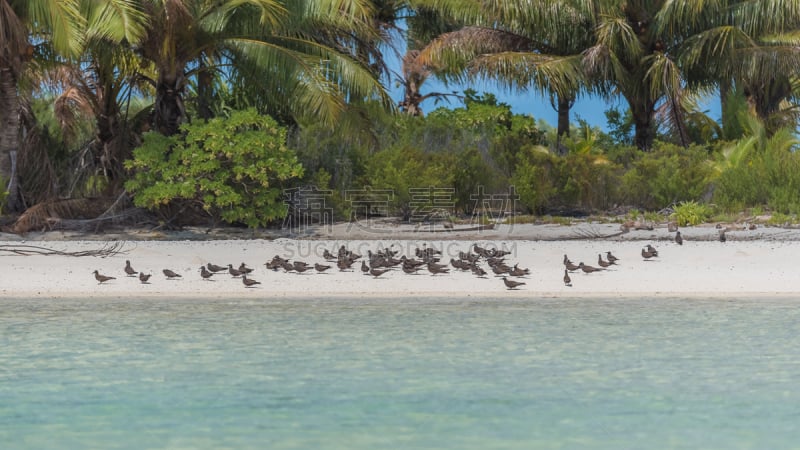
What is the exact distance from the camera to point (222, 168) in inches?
714

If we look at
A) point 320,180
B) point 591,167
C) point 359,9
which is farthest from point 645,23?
point 320,180

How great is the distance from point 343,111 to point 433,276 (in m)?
→ 6.18

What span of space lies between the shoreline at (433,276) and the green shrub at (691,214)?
1.29 m

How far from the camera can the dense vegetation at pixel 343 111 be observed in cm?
1792

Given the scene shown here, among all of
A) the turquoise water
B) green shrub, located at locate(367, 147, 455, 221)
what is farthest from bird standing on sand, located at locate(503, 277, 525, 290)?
green shrub, located at locate(367, 147, 455, 221)

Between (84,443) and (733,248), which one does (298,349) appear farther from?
(733,248)

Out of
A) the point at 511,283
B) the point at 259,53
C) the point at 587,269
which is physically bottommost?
the point at 511,283

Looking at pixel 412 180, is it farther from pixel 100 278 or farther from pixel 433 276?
pixel 100 278

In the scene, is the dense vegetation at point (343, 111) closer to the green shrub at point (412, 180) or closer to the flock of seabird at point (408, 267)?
the green shrub at point (412, 180)

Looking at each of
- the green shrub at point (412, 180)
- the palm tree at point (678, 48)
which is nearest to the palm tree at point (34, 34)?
the green shrub at point (412, 180)

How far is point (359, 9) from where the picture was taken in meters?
19.7

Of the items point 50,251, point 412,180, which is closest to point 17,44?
point 50,251

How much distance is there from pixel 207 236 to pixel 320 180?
2425mm

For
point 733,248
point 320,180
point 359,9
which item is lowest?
point 733,248
